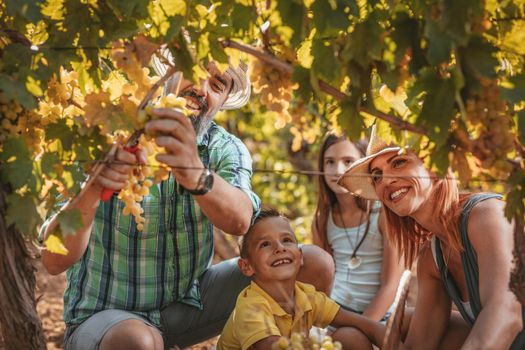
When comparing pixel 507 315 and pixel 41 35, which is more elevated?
pixel 41 35

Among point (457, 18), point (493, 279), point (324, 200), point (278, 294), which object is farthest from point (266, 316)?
point (324, 200)

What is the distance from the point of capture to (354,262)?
4273 mm

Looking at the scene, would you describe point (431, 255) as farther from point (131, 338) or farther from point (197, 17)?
point (197, 17)

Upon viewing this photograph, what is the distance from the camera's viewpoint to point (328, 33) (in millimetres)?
2270

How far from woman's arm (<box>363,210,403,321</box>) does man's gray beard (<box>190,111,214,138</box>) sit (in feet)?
4.30

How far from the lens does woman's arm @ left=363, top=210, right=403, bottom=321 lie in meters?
4.00

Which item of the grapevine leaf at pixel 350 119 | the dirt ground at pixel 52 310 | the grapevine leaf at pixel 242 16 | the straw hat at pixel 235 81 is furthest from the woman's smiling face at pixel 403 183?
the dirt ground at pixel 52 310

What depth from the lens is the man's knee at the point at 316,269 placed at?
Answer: 3355 mm

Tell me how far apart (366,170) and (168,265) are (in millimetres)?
880

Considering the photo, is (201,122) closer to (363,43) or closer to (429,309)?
(363,43)

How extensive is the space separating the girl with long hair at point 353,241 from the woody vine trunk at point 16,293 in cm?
177

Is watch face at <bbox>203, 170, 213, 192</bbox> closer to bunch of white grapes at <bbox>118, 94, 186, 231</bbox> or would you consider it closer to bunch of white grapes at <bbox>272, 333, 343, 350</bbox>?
bunch of white grapes at <bbox>118, 94, 186, 231</bbox>

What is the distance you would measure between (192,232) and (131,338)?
1.92 feet

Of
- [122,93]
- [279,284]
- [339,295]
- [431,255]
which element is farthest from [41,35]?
[339,295]
